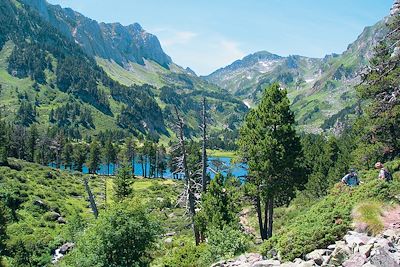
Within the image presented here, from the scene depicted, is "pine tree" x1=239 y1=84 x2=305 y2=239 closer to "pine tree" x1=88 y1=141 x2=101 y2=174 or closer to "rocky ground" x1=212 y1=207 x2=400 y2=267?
"rocky ground" x1=212 y1=207 x2=400 y2=267

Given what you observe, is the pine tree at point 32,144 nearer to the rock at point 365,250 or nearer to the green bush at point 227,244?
the green bush at point 227,244

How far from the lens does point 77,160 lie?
133875 millimetres

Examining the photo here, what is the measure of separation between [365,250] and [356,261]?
2.36 ft

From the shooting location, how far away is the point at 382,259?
47.3 feet

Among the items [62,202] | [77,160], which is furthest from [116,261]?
[77,160]

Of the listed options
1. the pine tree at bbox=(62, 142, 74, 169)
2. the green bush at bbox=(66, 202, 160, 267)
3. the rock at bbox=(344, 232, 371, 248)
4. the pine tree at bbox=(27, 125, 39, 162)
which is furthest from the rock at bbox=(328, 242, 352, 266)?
the pine tree at bbox=(62, 142, 74, 169)

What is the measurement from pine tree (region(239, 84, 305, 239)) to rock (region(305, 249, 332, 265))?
12.8 metres

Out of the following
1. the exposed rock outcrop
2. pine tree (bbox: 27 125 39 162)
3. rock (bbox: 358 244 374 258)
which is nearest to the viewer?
the exposed rock outcrop

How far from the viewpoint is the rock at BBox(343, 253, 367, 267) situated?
15.0 m

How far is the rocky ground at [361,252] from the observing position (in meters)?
14.5

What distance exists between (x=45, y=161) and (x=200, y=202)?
375 ft

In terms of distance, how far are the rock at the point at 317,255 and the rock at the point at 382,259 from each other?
2.63 m

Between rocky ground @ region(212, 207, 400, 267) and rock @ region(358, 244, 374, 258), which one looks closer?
rocky ground @ region(212, 207, 400, 267)

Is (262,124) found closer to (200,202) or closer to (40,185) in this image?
(200,202)
